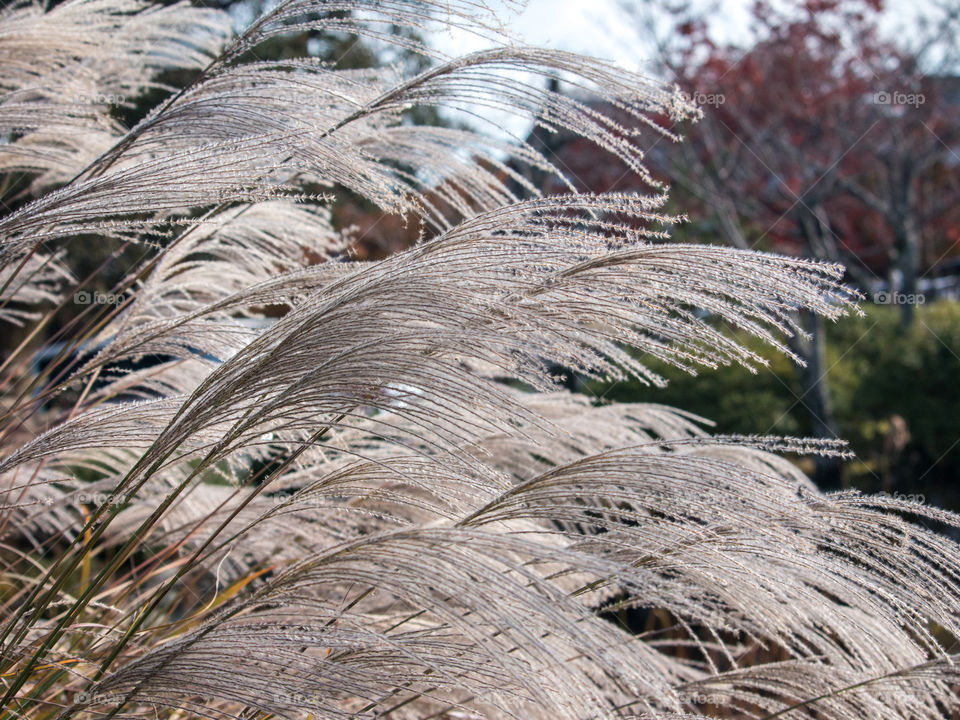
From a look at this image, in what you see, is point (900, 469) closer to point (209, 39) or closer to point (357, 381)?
point (209, 39)

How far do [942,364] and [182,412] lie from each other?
6.87m

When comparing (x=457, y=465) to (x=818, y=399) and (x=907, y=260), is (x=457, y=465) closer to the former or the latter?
(x=818, y=399)

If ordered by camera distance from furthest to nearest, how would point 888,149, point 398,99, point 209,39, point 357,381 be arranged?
point 888,149, point 209,39, point 398,99, point 357,381

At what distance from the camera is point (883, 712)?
61.4 inches

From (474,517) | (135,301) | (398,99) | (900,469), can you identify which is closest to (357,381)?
(474,517)
